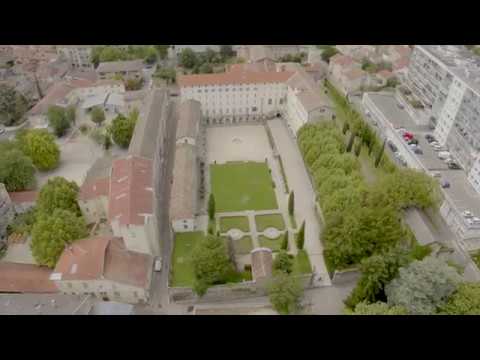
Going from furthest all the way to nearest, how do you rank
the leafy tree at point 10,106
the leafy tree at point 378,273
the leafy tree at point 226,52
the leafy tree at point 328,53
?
the leafy tree at point 226,52 → the leafy tree at point 328,53 → the leafy tree at point 10,106 → the leafy tree at point 378,273

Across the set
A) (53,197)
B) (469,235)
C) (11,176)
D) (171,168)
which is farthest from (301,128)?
(11,176)

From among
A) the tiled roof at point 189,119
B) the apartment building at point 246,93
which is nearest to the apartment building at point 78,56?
the apartment building at point 246,93

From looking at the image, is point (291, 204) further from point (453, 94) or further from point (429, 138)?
point (453, 94)

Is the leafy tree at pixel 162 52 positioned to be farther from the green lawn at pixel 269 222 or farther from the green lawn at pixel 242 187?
the green lawn at pixel 269 222

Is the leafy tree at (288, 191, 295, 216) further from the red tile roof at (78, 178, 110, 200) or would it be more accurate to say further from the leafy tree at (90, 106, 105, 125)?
the leafy tree at (90, 106, 105, 125)

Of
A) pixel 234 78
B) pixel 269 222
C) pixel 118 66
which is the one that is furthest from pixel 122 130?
pixel 118 66

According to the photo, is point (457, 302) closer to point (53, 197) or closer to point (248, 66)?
point (53, 197)
